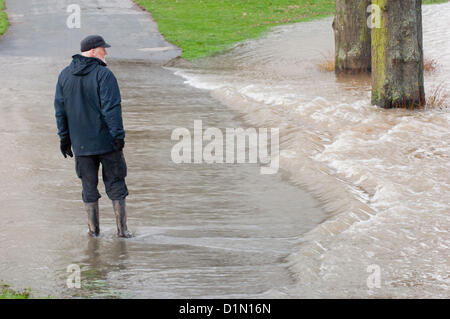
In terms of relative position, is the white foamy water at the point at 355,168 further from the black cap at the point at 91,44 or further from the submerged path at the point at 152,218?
the black cap at the point at 91,44

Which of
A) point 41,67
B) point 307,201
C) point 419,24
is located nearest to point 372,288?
point 307,201

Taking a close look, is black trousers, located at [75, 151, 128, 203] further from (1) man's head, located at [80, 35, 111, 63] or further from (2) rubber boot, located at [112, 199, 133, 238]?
(1) man's head, located at [80, 35, 111, 63]

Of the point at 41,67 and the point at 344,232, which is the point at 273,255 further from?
the point at 41,67

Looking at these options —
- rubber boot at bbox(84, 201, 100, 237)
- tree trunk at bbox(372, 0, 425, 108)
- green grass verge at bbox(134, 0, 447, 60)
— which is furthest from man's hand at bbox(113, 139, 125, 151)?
green grass verge at bbox(134, 0, 447, 60)

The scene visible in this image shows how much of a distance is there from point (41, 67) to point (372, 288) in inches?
614

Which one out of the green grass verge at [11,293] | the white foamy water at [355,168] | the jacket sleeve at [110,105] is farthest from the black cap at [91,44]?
the white foamy water at [355,168]

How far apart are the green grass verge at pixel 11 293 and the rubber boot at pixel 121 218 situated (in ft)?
5.15

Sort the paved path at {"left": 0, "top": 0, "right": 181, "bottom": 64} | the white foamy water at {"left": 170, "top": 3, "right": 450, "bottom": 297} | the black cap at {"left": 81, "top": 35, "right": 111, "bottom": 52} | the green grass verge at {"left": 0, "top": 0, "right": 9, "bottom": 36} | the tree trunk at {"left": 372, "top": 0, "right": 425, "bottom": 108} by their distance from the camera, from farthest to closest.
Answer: the green grass verge at {"left": 0, "top": 0, "right": 9, "bottom": 36}
the paved path at {"left": 0, "top": 0, "right": 181, "bottom": 64}
the tree trunk at {"left": 372, "top": 0, "right": 425, "bottom": 108}
the black cap at {"left": 81, "top": 35, "right": 111, "bottom": 52}
the white foamy water at {"left": 170, "top": 3, "right": 450, "bottom": 297}

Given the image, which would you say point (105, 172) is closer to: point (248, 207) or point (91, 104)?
point (91, 104)

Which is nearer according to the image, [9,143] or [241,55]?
[9,143]

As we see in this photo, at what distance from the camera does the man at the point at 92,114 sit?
7008 mm

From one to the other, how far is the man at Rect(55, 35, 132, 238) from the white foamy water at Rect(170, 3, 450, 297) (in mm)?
2073

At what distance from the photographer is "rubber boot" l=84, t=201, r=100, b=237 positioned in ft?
24.2

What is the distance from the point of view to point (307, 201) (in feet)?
28.7
